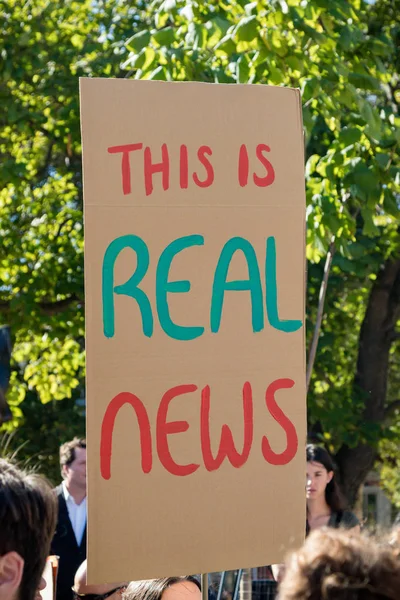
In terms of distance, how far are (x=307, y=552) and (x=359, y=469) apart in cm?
886

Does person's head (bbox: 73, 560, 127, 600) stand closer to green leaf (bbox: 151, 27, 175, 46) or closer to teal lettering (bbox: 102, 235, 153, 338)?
teal lettering (bbox: 102, 235, 153, 338)

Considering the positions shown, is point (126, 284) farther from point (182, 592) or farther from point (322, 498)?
point (322, 498)

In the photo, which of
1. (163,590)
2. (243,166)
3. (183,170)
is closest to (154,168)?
(183,170)

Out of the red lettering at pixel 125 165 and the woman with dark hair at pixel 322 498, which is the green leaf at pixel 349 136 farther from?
the red lettering at pixel 125 165

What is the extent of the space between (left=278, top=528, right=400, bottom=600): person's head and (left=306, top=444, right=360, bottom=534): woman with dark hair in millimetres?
2857

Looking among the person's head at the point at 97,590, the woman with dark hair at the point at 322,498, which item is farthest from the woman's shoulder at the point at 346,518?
the person's head at the point at 97,590

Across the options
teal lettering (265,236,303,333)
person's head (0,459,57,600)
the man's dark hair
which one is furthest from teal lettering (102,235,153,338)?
the man's dark hair

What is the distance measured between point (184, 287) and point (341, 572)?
41.3 inches

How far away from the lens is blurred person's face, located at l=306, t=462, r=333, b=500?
4.22 m

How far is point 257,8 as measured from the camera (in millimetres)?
4699

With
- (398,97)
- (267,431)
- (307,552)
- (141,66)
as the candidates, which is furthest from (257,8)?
(398,97)

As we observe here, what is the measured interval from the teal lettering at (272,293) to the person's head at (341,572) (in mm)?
980

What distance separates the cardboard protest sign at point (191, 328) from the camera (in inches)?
85.5

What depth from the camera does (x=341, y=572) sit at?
1.31 m
